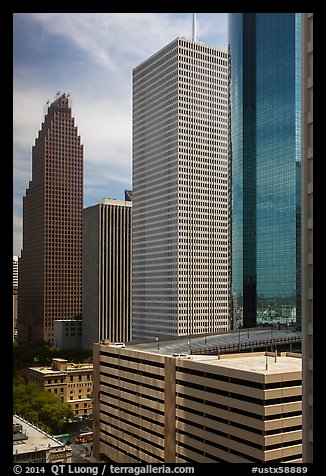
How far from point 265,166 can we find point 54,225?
14.9 meters

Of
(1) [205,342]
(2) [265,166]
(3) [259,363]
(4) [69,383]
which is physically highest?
(2) [265,166]

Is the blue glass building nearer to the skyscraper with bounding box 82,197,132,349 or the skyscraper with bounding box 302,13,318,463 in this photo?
the skyscraper with bounding box 82,197,132,349

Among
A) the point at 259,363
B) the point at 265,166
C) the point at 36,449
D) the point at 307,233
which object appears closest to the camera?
the point at 307,233

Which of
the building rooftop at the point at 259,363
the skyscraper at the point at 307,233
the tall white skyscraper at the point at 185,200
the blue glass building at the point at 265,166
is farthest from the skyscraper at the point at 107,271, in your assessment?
the skyscraper at the point at 307,233

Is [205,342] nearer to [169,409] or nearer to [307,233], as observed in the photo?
[169,409]

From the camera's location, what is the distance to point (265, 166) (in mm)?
30547

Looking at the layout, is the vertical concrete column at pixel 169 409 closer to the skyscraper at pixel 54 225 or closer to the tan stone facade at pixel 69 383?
the tan stone facade at pixel 69 383

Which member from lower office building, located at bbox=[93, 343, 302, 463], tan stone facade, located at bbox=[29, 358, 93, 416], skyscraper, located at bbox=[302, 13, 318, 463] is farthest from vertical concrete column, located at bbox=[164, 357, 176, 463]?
skyscraper, located at bbox=[302, 13, 318, 463]

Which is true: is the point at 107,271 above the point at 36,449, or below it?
above

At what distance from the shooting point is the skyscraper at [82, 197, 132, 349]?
32.5m

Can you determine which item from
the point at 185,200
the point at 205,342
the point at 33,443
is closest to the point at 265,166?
the point at 185,200

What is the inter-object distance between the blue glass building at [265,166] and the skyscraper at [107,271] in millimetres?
6967

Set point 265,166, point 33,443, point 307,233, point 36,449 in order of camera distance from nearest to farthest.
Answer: point 307,233, point 36,449, point 33,443, point 265,166
